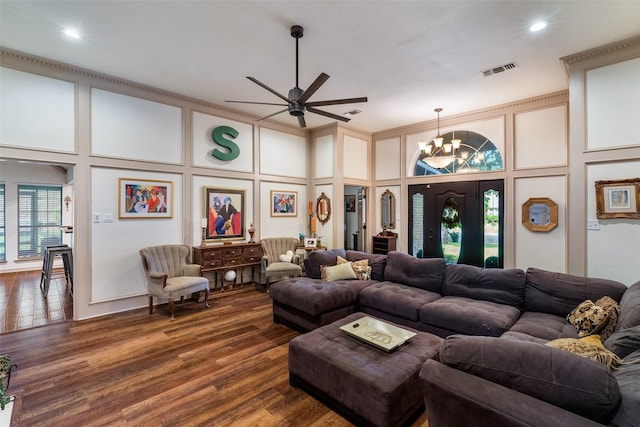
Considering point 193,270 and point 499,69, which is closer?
point 499,69

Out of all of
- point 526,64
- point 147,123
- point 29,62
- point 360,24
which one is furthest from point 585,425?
point 29,62

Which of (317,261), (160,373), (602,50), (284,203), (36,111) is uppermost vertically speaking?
(602,50)

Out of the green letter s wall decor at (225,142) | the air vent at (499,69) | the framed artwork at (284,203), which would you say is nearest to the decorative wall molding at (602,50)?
the air vent at (499,69)

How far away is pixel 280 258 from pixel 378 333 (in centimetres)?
346

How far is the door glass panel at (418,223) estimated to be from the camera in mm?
6000

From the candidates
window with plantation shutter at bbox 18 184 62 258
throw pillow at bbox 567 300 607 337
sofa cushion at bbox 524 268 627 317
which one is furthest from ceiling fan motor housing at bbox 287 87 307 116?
window with plantation shutter at bbox 18 184 62 258

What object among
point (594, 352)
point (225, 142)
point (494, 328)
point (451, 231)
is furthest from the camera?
point (451, 231)

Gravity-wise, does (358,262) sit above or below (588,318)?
above

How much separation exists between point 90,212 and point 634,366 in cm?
539

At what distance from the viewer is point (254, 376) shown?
8.66 ft

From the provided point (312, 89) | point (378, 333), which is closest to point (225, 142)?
point (312, 89)

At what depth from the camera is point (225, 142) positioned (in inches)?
209

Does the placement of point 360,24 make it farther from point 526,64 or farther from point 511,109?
point 511,109

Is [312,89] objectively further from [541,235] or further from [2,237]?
[2,237]
